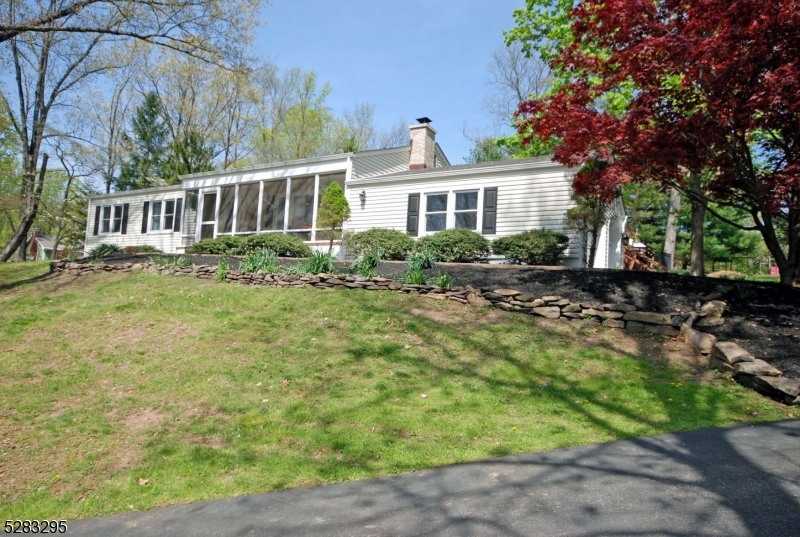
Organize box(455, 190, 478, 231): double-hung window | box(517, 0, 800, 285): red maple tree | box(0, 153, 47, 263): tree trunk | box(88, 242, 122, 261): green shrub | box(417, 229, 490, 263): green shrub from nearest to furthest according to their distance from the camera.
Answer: box(517, 0, 800, 285): red maple tree, box(417, 229, 490, 263): green shrub, box(455, 190, 478, 231): double-hung window, box(88, 242, 122, 261): green shrub, box(0, 153, 47, 263): tree trunk

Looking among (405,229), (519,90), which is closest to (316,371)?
(405,229)

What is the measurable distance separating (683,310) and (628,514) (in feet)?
18.5

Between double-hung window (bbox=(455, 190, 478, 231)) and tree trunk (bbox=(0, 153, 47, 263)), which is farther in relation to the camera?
tree trunk (bbox=(0, 153, 47, 263))

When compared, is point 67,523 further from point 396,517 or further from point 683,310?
point 683,310

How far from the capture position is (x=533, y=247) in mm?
12602

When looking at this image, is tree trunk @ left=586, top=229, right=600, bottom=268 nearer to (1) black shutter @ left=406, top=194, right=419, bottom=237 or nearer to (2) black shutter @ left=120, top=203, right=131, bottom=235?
(1) black shutter @ left=406, top=194, right=419, bottom=237

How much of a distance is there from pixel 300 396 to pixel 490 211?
31.7ft

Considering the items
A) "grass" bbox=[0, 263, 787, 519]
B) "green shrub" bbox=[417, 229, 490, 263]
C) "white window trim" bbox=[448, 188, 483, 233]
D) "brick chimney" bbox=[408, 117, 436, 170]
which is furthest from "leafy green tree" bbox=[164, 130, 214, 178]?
"grass" bbox=[0, 263, 787, 519]

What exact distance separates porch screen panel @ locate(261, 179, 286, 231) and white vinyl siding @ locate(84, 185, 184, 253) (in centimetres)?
392

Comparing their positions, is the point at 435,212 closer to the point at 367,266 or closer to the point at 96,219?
the point at 367,266

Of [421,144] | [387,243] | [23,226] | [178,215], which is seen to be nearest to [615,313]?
[387,243]

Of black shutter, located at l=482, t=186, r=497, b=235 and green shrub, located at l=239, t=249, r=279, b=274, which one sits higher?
black shutter, located at l=482, t=186, r=497, b=235

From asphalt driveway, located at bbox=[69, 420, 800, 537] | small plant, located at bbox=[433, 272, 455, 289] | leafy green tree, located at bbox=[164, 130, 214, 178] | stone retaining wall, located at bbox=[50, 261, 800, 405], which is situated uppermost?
leafy green tree, located at bbox=[164, 130, 214, 178]

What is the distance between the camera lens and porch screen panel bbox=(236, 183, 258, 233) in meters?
19.6
